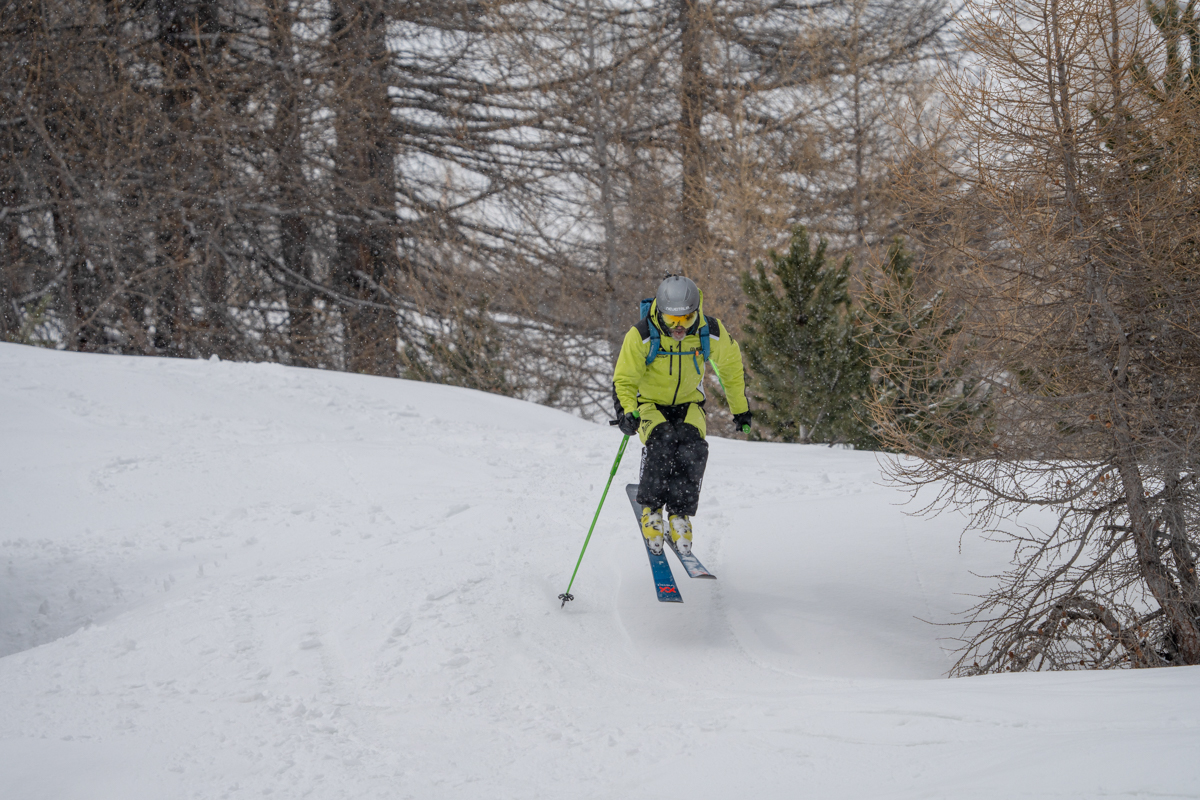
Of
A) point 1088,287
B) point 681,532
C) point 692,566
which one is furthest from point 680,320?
point 1088,287

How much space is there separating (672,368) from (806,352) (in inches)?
244

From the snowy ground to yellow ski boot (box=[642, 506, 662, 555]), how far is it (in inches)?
13.3

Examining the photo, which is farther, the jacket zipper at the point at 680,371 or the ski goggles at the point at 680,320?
the jacket zipper at the point at 680,371

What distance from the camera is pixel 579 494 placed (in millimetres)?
7656

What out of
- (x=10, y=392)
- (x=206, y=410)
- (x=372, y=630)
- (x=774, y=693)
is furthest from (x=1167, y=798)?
(x=10, y=392)

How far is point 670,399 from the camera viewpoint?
18.1ft

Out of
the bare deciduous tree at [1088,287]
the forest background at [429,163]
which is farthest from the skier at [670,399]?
the forest background at [429,163]

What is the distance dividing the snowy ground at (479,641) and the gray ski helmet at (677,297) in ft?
6.02

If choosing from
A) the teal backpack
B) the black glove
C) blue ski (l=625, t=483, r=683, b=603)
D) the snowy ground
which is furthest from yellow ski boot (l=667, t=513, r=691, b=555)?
the teal backpack

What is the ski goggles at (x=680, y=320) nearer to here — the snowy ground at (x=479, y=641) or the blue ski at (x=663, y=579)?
the blue ski at (x=663, y=579)

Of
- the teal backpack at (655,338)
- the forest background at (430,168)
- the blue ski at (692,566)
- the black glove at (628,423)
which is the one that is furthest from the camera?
the forest background at (430,168)

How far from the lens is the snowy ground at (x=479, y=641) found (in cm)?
319

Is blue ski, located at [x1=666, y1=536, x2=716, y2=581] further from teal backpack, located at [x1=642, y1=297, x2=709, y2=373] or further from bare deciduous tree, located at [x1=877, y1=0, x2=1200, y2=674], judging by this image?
bare deciduous tree, located at [x1=877, y1=0, x2=1200, y2=674]

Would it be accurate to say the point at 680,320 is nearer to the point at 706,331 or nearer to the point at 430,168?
the point at 706,331
